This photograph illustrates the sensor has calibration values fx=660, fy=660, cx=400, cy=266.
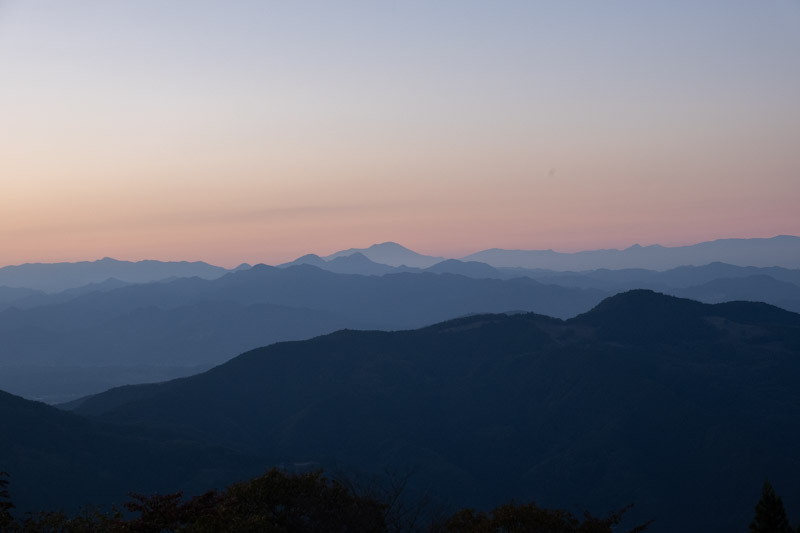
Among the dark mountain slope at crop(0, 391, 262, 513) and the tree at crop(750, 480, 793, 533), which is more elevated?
the tree at crop(750, 480, 793, 533)

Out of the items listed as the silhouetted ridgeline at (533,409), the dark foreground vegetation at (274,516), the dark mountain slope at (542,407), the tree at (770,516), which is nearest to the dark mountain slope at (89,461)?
the silhouetted ridgeline at (533,409)

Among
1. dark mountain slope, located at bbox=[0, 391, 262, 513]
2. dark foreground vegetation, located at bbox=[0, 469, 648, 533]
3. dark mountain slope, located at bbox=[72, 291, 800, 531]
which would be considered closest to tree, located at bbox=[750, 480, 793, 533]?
dark foreground vegetation, located at bbox=[0, 469, 648, 533]

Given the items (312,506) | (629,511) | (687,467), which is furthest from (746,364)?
(312,506)

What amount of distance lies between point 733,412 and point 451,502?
62.8m

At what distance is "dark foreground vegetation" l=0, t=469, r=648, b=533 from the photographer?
26328 mm

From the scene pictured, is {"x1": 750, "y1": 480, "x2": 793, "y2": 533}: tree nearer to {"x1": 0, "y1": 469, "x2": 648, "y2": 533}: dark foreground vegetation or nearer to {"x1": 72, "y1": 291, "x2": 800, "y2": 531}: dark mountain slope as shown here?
{"x1": 0, "y1": 469, "x2": 648, "y2": 533}: dark foreground vegetation

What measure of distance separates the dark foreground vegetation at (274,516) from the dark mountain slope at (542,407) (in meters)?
80.3

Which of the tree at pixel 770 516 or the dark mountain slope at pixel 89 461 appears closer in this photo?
the tree at pixel 770 516

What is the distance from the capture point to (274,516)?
31.0 metres

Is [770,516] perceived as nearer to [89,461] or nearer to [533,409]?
[89,461]

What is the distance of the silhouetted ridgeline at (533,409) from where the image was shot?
358 ft

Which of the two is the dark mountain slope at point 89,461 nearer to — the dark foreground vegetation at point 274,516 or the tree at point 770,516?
the dark foreground vegetation at point 274,516

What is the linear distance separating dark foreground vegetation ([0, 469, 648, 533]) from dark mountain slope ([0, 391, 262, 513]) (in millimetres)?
71190

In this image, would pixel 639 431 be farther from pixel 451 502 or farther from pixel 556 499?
pixel 451 502
